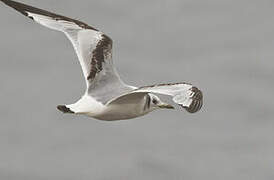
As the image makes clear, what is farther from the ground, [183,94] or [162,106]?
[183,94]

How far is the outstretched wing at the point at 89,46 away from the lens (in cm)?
695

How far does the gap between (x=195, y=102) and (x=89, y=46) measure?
66.5 inches

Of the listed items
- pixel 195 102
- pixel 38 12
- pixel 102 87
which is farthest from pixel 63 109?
pixel 38 12

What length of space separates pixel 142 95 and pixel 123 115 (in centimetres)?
18

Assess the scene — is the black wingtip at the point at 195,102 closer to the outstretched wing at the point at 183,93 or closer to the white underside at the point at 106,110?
the outstretched wing at the point at 183,93

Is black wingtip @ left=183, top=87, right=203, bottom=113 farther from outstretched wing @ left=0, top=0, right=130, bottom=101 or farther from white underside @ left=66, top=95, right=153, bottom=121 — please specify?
outstretched wing @ left=0, top=0, right=130, bottom=101

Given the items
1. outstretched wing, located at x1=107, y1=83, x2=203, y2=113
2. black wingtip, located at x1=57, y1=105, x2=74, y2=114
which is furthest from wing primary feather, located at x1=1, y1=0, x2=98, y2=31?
outstretched wing, located at x1=107, y1=83, x2=203, y2=113

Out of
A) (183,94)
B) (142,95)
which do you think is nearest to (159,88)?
(183,94)

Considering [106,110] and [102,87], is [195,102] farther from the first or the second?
[102,87]

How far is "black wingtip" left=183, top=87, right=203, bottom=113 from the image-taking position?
222 inches

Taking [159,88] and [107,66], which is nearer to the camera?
[159,88]

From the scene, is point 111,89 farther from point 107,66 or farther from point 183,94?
point 183,94

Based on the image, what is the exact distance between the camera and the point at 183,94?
5.82 metres

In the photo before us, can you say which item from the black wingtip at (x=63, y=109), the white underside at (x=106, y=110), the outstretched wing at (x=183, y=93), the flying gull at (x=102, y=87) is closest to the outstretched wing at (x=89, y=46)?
the flying gull at (x=102, y=87)
